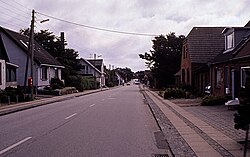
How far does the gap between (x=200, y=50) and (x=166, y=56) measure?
2118cm

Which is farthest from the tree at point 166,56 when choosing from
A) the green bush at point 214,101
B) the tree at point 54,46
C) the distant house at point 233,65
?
the green bush at point 214,101

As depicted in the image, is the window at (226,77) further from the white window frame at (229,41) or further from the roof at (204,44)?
the roof at (204,44)

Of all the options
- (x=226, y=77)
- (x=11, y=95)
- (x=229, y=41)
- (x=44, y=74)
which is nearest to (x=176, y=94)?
(x=229, y=41)

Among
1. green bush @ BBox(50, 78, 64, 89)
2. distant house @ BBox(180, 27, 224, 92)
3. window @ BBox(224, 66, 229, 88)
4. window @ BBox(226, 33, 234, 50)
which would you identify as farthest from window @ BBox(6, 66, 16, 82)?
window @ BBox(224, 66, 229, 88)

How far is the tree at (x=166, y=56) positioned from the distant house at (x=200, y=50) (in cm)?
1801

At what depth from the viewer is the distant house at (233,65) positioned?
24.5m

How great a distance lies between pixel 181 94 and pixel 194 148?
2811 cm

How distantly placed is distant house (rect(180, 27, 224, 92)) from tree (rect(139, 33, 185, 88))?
1801 centimetres

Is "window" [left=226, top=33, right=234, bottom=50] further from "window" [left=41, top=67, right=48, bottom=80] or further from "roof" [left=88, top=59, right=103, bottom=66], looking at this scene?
"roof" [left=88, top=59, right=103, bottom=66]

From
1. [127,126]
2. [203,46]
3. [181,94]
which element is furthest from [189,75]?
[127,126]

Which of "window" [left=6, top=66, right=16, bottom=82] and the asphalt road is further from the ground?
"window" [left=6, top=66, right=16, bottom=82]

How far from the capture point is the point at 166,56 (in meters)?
65.2

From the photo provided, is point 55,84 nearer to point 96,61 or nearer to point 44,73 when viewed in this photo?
point 44,73

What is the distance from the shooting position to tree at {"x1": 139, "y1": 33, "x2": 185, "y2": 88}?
214ft
